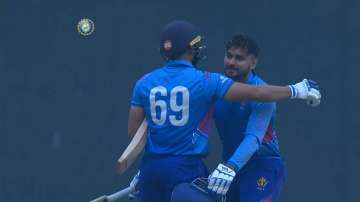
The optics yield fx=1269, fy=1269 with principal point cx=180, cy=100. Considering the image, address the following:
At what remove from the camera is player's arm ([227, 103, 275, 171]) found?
24.0 ft

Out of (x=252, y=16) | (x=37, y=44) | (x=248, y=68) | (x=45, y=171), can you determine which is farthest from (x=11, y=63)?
(x=248, y=68)

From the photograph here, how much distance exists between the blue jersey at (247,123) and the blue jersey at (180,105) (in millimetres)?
344

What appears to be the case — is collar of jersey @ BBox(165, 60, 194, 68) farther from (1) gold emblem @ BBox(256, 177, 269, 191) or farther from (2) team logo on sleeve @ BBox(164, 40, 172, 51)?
(1) gold emblem @ BBox(256, 177, 269, 191)

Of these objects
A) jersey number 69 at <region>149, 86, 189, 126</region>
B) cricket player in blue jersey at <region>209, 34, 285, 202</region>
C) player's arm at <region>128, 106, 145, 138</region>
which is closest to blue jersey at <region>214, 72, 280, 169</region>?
cricket player in blue jersey at <region>209, 34, 285, 202</region>

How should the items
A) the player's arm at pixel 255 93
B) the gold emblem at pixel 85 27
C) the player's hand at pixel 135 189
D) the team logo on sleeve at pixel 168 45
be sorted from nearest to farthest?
1. the player's arm at pixel 255 93
2. the team logo on sleeve at pixel 168 45
3. the player's hand at pixel 135 189
4. the gold emblem at pixel 85 27

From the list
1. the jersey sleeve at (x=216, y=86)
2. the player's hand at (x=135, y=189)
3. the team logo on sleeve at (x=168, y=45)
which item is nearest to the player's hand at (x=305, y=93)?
the jersey sleeve at (x=216, y=86)

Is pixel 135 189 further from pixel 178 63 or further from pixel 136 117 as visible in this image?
pixel 178 63

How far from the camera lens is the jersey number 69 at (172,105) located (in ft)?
23.6

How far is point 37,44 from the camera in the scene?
10.4 metres

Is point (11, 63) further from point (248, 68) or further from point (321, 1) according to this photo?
point (248, 68)

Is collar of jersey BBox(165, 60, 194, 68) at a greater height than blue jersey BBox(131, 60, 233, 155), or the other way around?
collar of jersey BBox(165, 60, 194, 68)

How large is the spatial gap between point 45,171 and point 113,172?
1.87ft

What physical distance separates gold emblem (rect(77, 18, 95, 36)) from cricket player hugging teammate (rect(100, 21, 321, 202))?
3.01 meters

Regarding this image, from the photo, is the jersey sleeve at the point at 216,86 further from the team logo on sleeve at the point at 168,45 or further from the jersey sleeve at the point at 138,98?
the jersey sleeve at the point at 138,98
